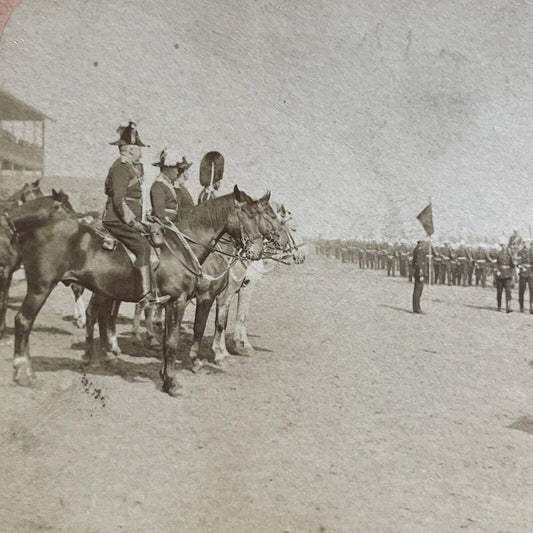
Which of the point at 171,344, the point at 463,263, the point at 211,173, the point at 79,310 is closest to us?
the point at 171,344

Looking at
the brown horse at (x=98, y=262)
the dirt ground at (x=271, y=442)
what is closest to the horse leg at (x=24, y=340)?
the brown horse at (x=98, y=262)

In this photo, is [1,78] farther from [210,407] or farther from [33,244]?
[210,407]

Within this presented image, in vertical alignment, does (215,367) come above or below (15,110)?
below

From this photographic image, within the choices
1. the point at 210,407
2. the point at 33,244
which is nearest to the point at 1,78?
the point at 33,244

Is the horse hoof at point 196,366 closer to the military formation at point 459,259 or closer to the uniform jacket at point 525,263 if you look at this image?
the military formation at point 459,259

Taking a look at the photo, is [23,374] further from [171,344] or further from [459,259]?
[459,259]

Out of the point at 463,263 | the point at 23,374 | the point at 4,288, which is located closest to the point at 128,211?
the point at 23,374

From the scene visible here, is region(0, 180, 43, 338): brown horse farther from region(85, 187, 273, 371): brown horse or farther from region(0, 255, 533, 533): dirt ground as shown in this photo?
region(85, 187, 273, 371): brown horse
